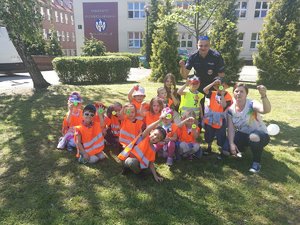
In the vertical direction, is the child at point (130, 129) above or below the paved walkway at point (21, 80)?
above

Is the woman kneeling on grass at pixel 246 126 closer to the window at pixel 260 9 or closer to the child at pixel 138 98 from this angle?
the child at pixel 138 98

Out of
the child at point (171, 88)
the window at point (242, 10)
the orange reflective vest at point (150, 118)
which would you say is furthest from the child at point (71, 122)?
the window at point (242, 10)

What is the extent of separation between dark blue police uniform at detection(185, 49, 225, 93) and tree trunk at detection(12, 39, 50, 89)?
7.26m

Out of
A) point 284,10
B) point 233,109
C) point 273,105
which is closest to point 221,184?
point 233,109

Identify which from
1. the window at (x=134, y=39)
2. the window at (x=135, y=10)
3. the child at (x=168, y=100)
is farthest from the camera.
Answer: the window at (x=134, y=39)

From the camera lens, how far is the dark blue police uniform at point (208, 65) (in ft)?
17.4

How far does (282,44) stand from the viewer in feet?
42.1

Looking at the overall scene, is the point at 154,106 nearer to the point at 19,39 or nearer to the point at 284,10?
the point at 19,39

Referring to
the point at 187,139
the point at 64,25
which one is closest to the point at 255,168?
the point at 187,139

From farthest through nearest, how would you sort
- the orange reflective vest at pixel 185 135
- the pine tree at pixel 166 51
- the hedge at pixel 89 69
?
the pine tree at pixel 166 51 < the hedge at pixel 89 69 < the orange reflective vest at pixel 185 135

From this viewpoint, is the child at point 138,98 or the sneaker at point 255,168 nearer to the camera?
the sneaker at point 255,168

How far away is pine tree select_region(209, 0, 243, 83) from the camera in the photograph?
13.5 metres

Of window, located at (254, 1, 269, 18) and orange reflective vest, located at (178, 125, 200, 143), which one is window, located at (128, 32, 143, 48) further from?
orange reflective vest, located at (178, 125, 200, 143)

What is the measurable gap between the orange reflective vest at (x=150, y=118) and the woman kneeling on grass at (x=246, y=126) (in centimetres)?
118
